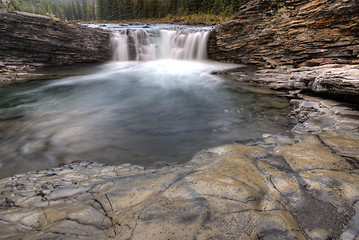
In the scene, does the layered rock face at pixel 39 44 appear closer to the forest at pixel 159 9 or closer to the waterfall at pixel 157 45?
the waterfall at pixel 157 45

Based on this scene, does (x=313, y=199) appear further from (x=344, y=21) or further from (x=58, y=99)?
(x=344, y=21)

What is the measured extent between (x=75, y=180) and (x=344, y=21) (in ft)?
43.8

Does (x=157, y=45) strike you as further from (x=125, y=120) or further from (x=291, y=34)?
(x=125, y=120)

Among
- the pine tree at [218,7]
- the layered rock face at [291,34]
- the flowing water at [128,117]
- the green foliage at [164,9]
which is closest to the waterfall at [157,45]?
the layered rock face at [291,34]

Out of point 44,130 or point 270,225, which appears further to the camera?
point 44,130

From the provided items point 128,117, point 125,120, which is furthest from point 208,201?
point 128,117

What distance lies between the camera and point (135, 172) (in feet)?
10.1

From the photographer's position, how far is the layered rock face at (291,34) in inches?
355

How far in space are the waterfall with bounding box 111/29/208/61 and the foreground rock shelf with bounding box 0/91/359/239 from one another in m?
14.5

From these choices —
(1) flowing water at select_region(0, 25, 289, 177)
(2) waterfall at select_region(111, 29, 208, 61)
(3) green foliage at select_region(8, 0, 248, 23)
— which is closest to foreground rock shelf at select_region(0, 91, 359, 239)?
(1) flowing water at select_region(0, 25, 289, 177)

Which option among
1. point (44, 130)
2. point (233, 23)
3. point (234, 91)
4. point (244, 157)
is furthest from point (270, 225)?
point (233, 23)

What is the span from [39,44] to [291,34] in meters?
17.1

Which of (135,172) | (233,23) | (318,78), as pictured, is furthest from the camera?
(233,23)

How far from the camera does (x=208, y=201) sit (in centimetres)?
175
